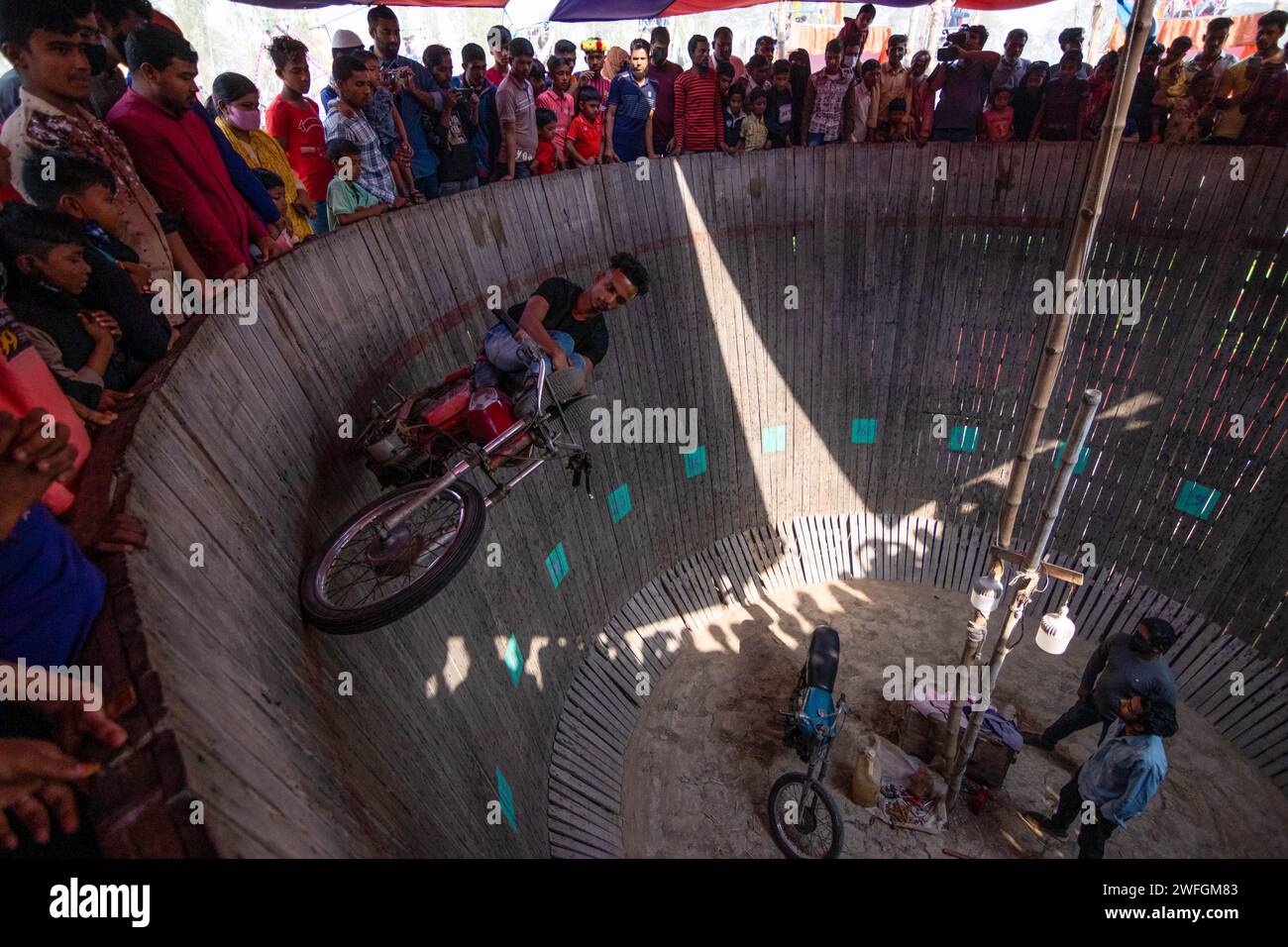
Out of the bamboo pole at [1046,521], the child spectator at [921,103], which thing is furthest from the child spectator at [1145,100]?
the bamboo pole at [1046,521]

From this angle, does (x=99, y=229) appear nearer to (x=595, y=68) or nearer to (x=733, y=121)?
(x=595, y=68)

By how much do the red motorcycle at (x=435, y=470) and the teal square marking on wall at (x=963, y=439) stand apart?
687 cm

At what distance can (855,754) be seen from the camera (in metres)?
7.00

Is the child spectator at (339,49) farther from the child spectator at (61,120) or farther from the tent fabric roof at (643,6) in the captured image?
the tent fabric roof at (643,6)

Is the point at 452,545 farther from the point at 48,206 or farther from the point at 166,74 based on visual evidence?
the point at 166,74

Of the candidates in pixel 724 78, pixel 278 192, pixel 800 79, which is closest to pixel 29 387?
pixel 278 192

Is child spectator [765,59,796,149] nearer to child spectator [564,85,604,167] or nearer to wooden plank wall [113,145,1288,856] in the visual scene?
wooden plank wall [113,145,1288,856]

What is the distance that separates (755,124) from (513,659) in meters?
7.55

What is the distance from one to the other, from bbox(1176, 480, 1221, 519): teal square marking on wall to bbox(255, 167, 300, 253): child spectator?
999 cm

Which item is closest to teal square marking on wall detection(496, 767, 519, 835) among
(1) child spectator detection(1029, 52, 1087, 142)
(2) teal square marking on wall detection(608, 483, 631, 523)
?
(2) teal square marking on wall detection(608, 483, 631, 523)

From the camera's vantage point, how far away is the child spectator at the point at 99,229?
3008 millimetres
